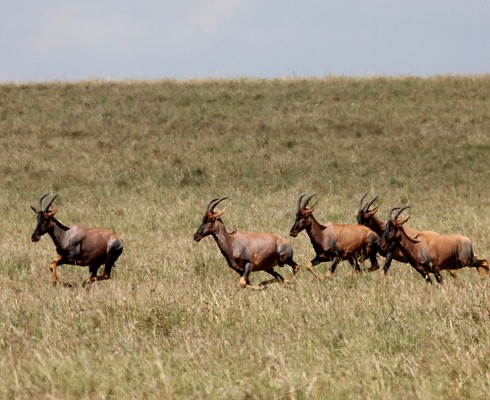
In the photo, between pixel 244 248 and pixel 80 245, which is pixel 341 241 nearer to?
pixel 244 248

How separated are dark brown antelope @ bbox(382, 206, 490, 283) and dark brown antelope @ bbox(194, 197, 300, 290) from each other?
1.63 m

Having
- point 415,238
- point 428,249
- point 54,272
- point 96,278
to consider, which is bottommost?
point 96,278

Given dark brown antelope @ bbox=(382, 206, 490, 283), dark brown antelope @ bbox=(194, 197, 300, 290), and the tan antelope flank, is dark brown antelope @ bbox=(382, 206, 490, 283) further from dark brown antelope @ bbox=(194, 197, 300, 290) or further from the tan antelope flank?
dark brown antelope @ bbox=(194, 197, 300, 290)

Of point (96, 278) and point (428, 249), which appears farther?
point (96, 278)

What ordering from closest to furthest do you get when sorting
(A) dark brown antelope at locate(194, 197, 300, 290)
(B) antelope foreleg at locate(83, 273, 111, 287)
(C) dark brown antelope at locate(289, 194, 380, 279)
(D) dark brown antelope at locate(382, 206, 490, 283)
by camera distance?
1. (D) dark brown antelope at locate(382, 206, 490, 283)
2. (A) dark brown antelope at locate(194, 197, 300, 290)
3. (B) antelope foreleg at locate(83, 273, 111, 287)
4. (C) dark brown antelope at locate(289, 194, 380, 279)

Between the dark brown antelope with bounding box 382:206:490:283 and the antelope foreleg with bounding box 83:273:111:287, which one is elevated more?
the dark brown antelope with bounding box 382:206:490:283

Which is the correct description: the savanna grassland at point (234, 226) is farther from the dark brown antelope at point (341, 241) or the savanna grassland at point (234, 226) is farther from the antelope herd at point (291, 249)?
the dark brown antelope at point (341, 241)

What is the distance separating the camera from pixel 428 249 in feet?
38.6

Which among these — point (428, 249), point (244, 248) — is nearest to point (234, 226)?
point (244, 248)

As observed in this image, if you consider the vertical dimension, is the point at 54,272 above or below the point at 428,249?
below

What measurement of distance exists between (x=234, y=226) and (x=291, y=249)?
6034 mm

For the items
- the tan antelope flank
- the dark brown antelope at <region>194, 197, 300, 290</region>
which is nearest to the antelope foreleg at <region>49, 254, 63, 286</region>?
the dark brown antelope at <region>194, 197, 300, 290</region>

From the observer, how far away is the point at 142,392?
550 cm

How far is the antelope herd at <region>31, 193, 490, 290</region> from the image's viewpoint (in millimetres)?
11797
